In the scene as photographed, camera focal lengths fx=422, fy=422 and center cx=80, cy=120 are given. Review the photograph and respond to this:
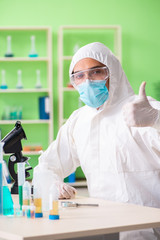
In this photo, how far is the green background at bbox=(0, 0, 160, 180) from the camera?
551 centimetres

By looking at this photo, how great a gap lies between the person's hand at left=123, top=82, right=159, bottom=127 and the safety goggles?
1.77ft

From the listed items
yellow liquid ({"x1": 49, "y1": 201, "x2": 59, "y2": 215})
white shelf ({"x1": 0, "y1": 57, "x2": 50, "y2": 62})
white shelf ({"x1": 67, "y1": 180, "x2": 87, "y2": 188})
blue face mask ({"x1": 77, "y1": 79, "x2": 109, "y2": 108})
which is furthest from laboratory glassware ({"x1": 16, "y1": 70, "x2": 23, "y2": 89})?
yellow liquid ({"x1": 49, "y1": 201, "x2": 59, "y2": 215})

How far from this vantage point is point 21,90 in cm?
524

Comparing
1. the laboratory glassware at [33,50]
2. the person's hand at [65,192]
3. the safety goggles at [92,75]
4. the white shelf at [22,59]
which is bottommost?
the person's hand at [65,192]

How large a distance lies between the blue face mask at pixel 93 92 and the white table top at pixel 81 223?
725 mm

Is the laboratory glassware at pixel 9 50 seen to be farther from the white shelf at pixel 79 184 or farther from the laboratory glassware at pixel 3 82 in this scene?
the white shelf at pixel 79 184

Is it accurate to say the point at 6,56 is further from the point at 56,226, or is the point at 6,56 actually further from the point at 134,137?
the point at 56,226

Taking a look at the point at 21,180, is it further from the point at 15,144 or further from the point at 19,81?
the point at 19,81

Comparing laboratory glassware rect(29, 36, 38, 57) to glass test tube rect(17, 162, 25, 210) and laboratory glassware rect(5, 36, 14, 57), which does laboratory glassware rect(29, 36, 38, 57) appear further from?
glass test tube rect(17, 162, 25, 210)

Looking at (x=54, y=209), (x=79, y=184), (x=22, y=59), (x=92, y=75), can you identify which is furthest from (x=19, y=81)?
(x=54, y=209)

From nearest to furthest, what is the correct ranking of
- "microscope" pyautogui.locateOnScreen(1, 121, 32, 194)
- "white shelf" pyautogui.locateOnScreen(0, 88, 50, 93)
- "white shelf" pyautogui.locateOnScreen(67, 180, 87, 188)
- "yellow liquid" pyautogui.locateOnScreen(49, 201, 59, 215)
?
"yellow liquid" pyautogui.locateOnScreen(49, 201, 59, 215), "microscope" pyautogui.locateOnScreen(1, 121, 32, 194), "white shelf" pyautogui.locateOnScreen(67, 180, 87, 188), "white shelf" pyautogui.locateOnScreen(0, 88, 50, 93)

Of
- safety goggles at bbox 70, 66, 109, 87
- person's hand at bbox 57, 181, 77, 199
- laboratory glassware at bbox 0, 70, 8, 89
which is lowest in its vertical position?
person's hand at bbox 57, 181, 77, 199

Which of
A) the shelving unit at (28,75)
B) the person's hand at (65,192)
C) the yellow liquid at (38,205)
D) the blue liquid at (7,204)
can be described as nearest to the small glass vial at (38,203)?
the yellow liquid at (38,205)

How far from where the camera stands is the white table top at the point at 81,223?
4.11ft
